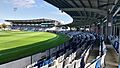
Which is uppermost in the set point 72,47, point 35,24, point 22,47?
point 35,24

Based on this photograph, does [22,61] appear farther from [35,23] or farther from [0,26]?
[0,26]

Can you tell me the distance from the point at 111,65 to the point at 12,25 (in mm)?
143023

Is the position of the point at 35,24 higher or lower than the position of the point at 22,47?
higher

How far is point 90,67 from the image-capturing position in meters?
6.84

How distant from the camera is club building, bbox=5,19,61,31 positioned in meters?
127

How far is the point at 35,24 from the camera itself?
140m

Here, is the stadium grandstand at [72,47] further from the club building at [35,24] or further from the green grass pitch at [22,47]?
the club building at [35,24]

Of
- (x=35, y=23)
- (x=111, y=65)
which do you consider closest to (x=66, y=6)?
(x=111, y=65)

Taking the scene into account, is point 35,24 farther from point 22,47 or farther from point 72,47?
point 72,47

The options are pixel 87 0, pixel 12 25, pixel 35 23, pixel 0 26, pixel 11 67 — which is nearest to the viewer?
pixel 11 67

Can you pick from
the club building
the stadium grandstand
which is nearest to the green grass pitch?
the stadium grandstand

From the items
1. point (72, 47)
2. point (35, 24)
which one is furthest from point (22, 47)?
point (35, 24)

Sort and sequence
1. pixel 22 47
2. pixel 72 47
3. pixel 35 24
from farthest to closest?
pixel 35 24 < pixel 22 47 < pixel 72 47

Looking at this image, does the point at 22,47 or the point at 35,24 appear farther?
the point at 35,24
